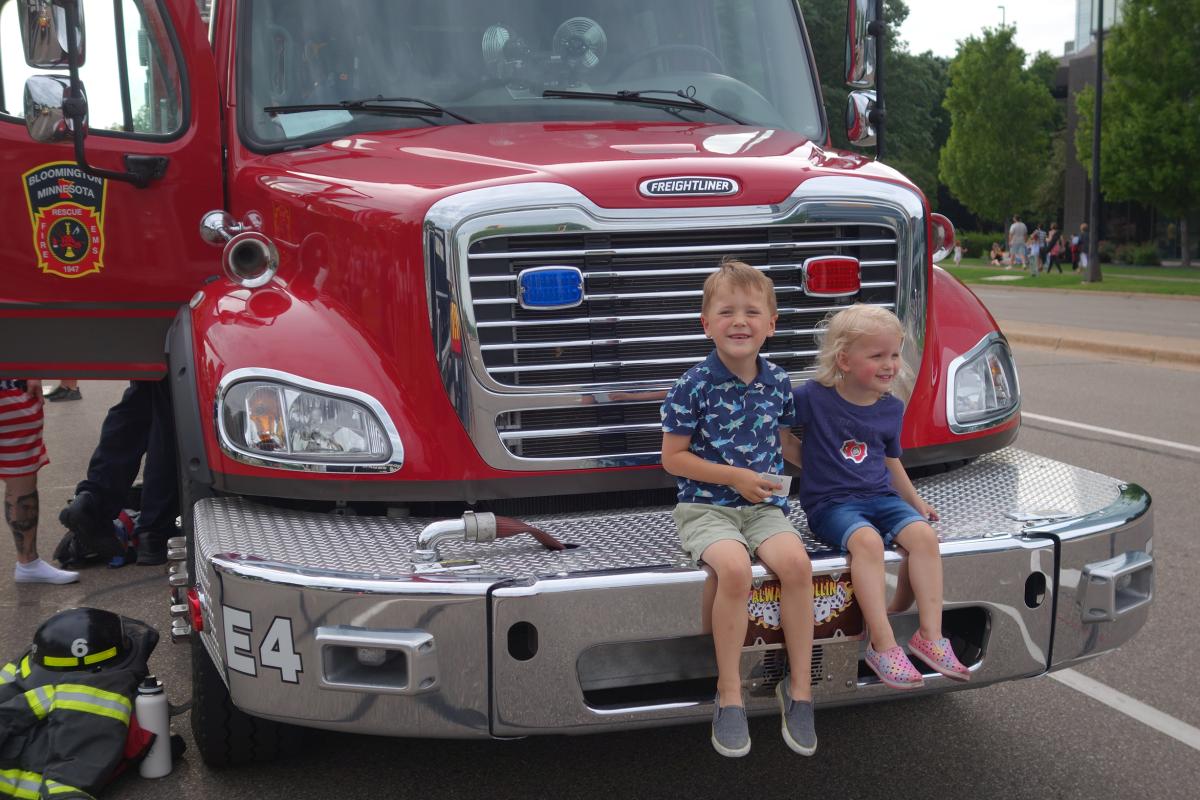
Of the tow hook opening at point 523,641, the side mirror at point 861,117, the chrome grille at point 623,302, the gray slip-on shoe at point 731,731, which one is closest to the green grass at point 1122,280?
the side mirror at point 861,117

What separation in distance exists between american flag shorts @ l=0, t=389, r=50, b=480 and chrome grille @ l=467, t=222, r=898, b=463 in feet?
Answer: 10.6

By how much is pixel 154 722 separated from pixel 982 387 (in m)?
2.59

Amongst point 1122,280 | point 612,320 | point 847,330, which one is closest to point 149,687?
point 612,320

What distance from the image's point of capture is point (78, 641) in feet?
12.1

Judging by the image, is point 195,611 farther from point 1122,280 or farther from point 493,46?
point 1122,280

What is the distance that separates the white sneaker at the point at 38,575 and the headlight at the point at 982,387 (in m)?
4.05

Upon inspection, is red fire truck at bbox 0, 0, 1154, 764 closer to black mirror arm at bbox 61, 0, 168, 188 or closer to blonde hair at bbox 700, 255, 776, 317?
black mirror arm at bbox 61, 0, 168, 188

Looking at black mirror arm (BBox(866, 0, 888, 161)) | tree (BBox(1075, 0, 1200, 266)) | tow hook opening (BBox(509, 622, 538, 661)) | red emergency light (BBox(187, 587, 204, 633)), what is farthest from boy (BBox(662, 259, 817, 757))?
tree (BBox(1075, 0, 1200, 266))

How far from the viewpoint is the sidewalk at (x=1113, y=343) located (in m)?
13.8

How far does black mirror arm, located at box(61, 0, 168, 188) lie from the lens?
408 centimetres

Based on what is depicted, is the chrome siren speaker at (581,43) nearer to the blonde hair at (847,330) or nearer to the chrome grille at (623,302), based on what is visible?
the chrome grille at (623,302)

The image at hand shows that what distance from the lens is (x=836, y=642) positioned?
3.00 metres

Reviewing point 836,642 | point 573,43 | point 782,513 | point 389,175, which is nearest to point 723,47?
point 573,43

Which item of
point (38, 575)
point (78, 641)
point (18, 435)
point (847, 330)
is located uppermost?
point (847, 330)
